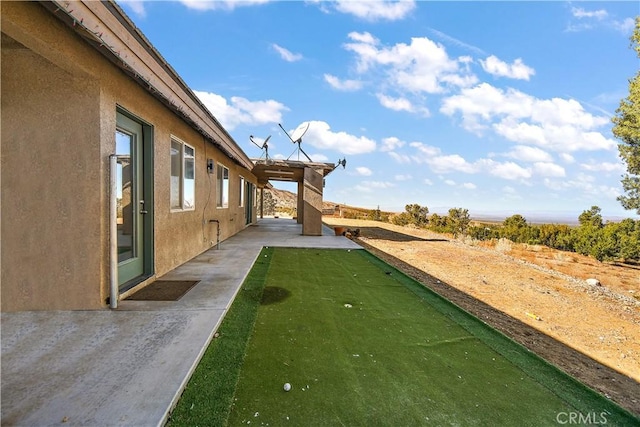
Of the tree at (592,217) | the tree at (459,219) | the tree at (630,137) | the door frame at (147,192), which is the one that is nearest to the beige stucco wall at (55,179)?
the door frame at (147,192)

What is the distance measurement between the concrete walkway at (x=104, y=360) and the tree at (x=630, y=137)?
15529 millimetres

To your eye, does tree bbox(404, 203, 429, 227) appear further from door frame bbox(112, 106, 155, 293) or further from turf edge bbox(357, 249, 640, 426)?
door frame bbox(112, 106, 155, 293)

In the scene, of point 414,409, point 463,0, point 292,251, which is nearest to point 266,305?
point 414,409

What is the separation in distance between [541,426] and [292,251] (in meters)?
6.35

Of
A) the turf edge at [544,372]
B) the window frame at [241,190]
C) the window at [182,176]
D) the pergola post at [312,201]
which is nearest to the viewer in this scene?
the turf edge at [544,372]

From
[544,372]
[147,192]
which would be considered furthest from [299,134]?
[544,372]

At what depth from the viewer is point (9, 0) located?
2.15 meters

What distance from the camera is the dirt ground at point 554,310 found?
3.06 metres

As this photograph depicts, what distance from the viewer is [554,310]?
496cm

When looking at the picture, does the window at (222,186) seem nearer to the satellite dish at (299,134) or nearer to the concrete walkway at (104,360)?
the satellite dish at (299,134)

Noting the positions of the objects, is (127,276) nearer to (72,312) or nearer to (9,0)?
(72,312)

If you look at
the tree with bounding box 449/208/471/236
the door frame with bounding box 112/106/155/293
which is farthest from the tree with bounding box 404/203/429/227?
the door frame with bounding box 112/106/155/293

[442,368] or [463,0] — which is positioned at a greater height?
[463,0]

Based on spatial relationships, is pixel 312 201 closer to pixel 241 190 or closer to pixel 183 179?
pixel 241 190
